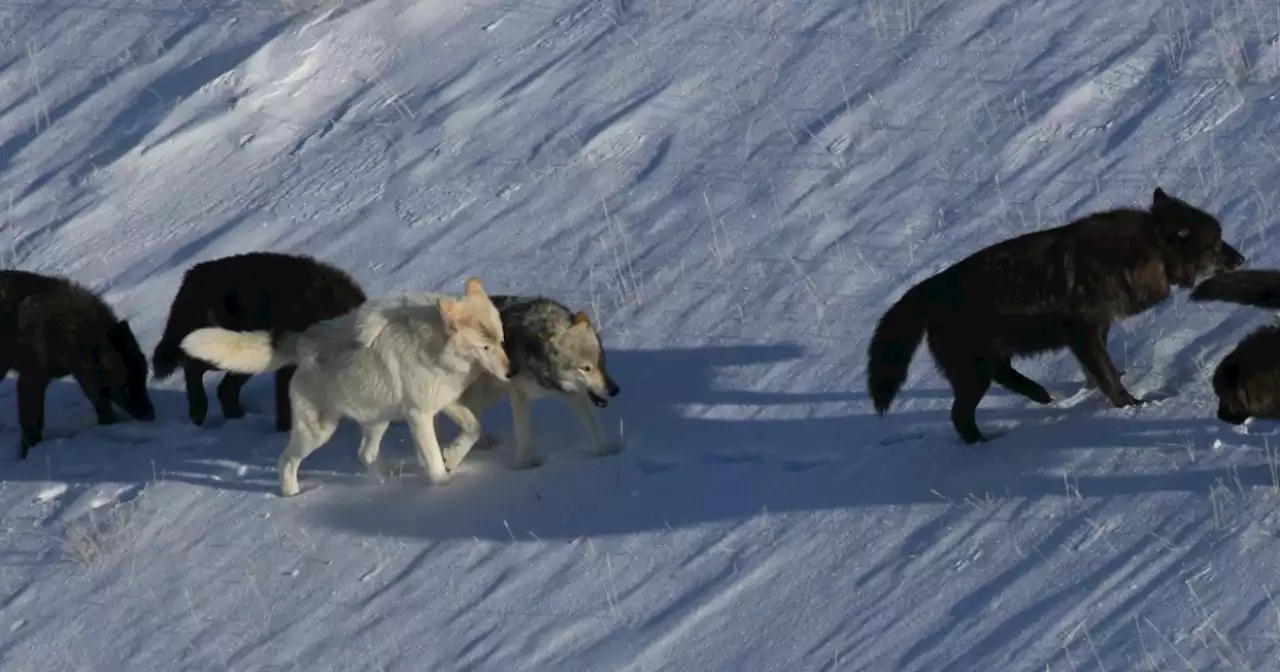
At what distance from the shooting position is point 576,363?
11328 millimetres

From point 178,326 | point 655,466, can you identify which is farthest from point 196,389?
point 655,466

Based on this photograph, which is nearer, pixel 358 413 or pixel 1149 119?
pixel 358 413

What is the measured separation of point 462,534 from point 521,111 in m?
5.18

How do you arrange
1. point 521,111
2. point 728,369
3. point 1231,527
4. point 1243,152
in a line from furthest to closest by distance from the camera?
point 521,111, point 1243,152, point 728,369, point 1231,527

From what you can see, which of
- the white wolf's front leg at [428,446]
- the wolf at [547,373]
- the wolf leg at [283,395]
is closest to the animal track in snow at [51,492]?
the wolf leg at [283,395]

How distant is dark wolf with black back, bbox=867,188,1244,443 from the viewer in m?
10.6

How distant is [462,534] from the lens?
11.0 meters

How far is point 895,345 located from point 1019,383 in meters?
0.73

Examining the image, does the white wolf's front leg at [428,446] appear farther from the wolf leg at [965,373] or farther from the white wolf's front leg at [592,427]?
the wolf leg at [965,373]

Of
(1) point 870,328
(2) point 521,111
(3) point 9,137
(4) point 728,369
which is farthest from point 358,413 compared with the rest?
(3) point 9,137

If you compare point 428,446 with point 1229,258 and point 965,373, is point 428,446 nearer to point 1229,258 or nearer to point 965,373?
point 965,373

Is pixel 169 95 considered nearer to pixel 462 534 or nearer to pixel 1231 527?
pixel 462 534

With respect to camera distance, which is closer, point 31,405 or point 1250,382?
point 1250,382

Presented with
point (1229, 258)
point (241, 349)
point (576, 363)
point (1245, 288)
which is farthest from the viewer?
point (241, 349)
